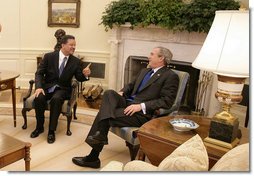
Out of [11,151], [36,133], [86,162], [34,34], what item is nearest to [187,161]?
[11,151]

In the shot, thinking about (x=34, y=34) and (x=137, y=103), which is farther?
(x=34, y=34)

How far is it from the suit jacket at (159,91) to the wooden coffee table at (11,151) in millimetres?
1068

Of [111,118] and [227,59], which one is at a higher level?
[227,59]

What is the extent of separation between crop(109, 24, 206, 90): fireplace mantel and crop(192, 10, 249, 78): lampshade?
214cm

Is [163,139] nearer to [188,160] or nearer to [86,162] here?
[188,160]

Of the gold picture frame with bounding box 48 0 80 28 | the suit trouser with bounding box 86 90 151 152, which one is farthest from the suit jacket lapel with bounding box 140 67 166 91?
the gold picture frame with bounding box 48 0 80 28

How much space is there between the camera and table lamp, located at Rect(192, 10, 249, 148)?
57.3 inches

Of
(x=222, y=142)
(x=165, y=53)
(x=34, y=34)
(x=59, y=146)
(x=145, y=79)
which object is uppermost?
(x=34, y=34)

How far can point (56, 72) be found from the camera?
10.5ft

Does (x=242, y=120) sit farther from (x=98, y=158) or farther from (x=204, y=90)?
(x=98, y=158)

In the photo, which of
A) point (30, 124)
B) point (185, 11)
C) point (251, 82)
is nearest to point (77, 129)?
point (30, 124)

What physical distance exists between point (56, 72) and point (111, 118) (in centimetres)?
108

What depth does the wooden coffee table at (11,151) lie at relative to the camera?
185 cm

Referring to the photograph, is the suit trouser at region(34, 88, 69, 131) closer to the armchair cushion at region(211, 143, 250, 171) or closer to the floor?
the floor
